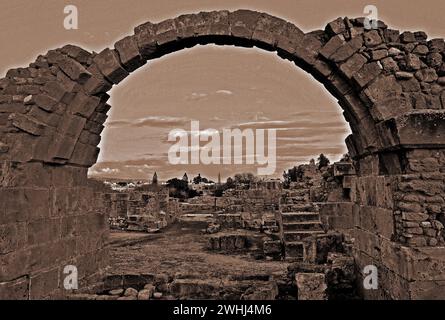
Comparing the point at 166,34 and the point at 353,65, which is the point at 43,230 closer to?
the point at 166,34

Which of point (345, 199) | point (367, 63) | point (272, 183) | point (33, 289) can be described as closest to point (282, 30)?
point (367, 63)

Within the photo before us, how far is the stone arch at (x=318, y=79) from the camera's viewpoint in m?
4.12

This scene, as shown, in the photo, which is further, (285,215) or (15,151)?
(285,215)

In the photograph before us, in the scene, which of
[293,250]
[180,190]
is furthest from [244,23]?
[180,190]

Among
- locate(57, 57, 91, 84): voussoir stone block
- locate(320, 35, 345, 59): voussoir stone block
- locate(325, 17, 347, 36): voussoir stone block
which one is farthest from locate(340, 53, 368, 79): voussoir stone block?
locate(57, 57, 91, 84): voussoir stone block

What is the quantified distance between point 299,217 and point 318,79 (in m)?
7.58

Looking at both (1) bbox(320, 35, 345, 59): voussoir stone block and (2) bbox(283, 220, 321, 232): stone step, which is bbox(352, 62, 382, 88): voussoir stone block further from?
(2) bbox(283, 220, 321, 232): stone step

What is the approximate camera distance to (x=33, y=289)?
4.86m

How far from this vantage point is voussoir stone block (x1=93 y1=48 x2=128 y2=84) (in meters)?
5.06

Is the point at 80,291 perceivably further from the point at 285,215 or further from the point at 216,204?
the point at 216,204

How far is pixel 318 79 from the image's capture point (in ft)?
16.6

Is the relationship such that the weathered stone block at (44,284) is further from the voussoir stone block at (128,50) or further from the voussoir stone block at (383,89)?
the voussoir stone block at (383,89)

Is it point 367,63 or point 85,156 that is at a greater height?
point 367,63

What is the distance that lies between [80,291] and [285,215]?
768cm
